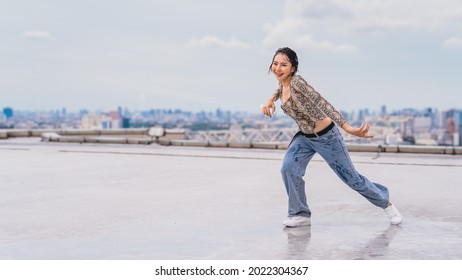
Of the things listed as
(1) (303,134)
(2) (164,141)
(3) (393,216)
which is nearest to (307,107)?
(1) (303,134)

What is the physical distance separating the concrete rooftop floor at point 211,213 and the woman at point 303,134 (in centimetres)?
33

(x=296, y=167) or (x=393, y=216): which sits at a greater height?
(x=296, y=167)

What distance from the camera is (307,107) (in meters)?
6.16

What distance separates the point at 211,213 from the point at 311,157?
149 centimetres

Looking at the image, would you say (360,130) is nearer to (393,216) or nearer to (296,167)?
(296,167)

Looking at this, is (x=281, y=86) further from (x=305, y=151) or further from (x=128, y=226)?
(x=128, y=226)

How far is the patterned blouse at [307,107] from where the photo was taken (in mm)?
6105

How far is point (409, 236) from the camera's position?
609cm

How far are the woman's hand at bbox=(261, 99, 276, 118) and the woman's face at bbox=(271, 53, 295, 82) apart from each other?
0.28 meters

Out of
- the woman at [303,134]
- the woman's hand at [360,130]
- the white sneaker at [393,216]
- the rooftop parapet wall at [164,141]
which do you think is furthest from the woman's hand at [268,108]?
the rooftop parapet wall at [164,141]

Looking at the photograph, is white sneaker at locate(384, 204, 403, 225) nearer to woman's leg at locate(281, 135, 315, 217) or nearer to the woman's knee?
woman's leg at locate(281, 135, 315, 217)
